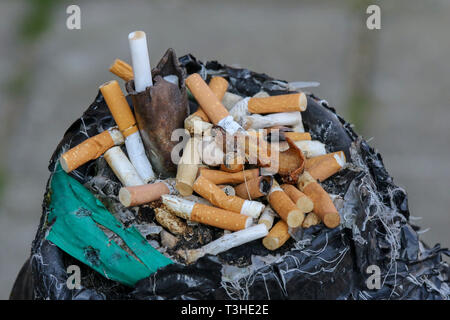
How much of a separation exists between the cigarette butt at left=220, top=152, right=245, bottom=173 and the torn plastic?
17 centimetres

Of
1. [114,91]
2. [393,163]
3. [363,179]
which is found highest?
[114,91]

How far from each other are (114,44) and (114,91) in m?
1.80

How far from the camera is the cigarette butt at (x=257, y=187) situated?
1.53 m

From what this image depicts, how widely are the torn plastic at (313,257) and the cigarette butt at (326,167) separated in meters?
0.04

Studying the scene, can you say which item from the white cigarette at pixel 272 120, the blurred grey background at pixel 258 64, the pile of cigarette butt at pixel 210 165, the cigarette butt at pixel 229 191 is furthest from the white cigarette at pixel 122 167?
the blurred grey background at pixel 258 64

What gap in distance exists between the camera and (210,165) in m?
1.59

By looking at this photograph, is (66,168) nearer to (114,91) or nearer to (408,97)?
(114,91)

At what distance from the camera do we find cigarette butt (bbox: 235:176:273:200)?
153 centimetres

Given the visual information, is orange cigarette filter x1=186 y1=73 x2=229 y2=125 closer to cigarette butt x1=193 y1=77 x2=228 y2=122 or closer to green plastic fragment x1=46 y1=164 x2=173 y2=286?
cigarette butt x1=193 y1=77 x2=228 y2=122

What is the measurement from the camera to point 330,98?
3.08m

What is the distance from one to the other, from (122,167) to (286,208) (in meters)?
0.46

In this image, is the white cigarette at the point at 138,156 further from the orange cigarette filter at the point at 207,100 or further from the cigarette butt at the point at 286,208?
the cigarette butt at the point at 286,208

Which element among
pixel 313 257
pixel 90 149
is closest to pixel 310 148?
pixel 313 257

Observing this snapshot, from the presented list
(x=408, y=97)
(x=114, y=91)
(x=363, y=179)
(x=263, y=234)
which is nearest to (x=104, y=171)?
(x=114, y=91)
